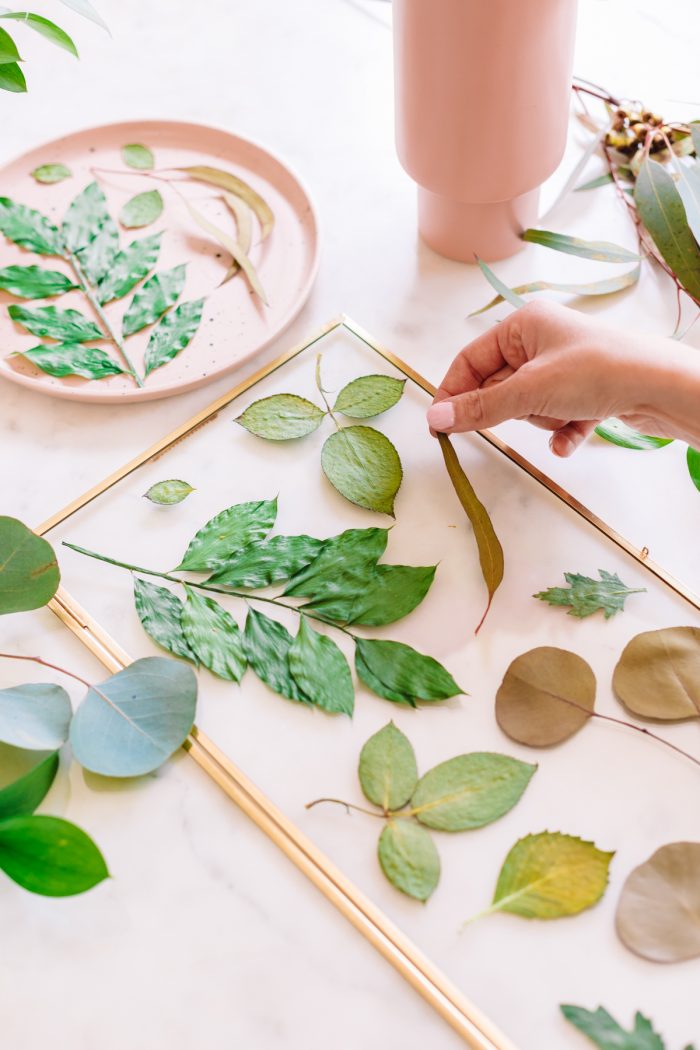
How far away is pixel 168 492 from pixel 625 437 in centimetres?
32

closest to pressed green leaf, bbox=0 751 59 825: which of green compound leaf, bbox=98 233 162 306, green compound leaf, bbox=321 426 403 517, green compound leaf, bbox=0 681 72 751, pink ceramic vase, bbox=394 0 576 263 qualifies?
green compound leaf, bbox=0 681 72 751

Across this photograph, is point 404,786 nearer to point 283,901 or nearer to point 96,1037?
point 283,901

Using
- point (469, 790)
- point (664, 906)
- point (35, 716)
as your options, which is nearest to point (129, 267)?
point (35, 716)

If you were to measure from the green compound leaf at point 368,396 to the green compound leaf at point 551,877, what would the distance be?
12.4 inches

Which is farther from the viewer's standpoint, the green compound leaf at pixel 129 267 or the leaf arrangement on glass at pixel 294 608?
the green compound leaf at pixel 129 267

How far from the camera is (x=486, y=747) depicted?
0.53 metres

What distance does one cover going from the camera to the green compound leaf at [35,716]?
0.53 metres

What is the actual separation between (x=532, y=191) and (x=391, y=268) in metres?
0.13

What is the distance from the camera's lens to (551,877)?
0.49 metres

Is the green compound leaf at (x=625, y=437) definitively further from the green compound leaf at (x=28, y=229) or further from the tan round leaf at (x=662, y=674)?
the green compound leaf at (x=28, y=229)

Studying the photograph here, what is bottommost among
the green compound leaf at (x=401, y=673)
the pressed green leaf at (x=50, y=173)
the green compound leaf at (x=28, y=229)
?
the green compound leaf at (x=401, y=673)

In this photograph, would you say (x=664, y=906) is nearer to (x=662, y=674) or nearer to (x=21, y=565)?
(x=662, y=674)

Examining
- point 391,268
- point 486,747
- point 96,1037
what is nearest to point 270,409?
point 391,268

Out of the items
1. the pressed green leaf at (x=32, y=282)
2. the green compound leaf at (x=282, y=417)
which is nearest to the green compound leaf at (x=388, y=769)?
the green compound leaf at (x=282, y=417)
